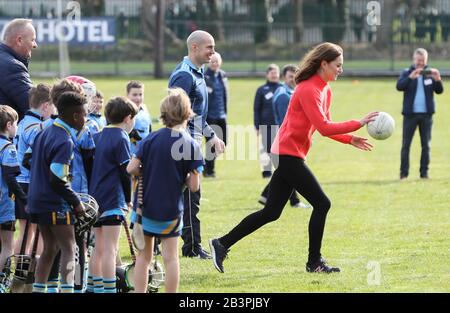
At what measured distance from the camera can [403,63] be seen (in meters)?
43.7

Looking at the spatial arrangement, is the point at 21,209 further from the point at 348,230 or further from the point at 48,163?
the point at 348,230

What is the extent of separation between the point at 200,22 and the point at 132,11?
362 cm

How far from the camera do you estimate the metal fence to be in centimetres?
4384

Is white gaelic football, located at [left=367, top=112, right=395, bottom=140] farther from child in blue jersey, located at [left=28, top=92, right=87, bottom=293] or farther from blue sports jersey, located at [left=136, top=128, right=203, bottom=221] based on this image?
child in blue jersey, located at [left=28, top=92, right=87, bottom=293]

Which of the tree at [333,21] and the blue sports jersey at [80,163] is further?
the tree at [333,21]

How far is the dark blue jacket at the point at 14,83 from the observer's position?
930 centimetres

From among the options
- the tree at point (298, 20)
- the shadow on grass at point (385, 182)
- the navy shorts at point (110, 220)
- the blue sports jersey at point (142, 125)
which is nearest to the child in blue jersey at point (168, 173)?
the navy shorts at point (110, 220)

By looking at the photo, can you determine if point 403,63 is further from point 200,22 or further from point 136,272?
point 136,272

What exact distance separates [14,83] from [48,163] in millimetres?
1961

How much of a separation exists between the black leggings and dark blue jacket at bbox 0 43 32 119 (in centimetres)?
229

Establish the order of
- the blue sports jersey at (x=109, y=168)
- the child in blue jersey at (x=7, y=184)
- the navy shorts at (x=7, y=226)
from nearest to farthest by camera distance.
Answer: the blue sports jersey at (x=109, y=168)
the child in blue jersey at (x=7, y=184)
the navy shorts at (x=7, y=226)

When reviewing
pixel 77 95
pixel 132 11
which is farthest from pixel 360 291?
pixel 132 11

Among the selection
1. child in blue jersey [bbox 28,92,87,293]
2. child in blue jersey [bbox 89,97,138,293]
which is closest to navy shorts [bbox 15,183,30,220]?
child in blue jersey [bbox 89,97,138,293]

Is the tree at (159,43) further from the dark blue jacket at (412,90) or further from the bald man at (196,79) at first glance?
the bald man at (196,79)
